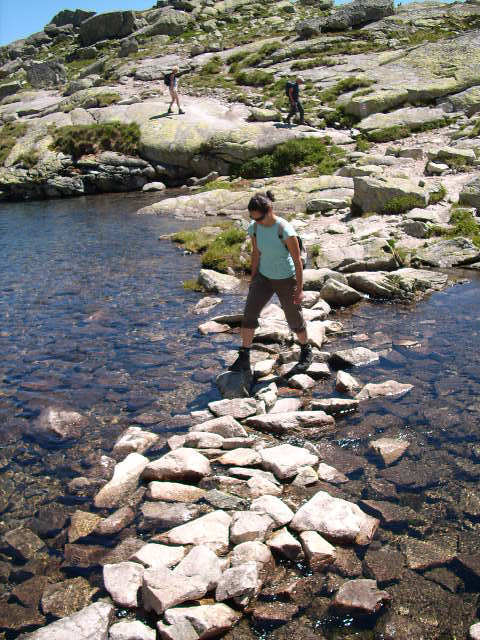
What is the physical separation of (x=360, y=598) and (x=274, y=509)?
4.68 ft

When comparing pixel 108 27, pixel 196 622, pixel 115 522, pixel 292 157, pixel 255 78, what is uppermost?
pixel 108 27

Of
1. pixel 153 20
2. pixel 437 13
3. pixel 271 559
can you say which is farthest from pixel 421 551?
pixel 153 20

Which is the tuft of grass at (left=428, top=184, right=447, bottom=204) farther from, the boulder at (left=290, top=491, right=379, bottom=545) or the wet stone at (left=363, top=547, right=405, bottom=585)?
the wet stone at (left=363, top=547, right=405, bottom=585)

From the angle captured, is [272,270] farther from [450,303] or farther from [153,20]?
[153,20]

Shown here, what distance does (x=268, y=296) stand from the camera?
997 cm

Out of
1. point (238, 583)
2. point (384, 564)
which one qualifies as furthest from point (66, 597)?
point (384, 564)

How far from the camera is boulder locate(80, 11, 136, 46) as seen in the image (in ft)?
260

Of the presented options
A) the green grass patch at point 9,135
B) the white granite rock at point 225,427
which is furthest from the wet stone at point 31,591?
the green grass patch at point 9,135

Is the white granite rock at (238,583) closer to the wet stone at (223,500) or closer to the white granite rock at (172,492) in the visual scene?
the wet stone at (223,500)

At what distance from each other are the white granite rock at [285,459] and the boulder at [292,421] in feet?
2.17

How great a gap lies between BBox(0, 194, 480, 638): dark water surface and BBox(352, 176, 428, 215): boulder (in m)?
5.67

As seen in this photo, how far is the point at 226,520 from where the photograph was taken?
20.3 ft

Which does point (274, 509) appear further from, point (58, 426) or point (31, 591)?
point (58, 426)

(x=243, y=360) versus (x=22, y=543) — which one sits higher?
(x=22, y=543)
